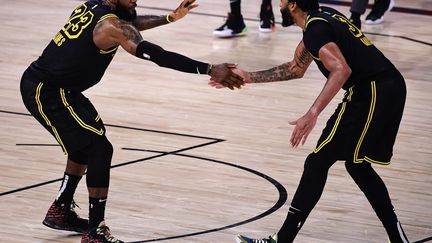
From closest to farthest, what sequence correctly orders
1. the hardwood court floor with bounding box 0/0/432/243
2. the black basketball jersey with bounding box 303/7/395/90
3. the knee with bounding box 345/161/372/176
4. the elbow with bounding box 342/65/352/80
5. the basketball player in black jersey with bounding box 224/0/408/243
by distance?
the elbow with bounding box 342/65/352/80 → the black basketball jersey with bounding box 303/7/395/90 → the basketball player in black jersey with bounding box 224/0/408/243 → the knee with bounding box 345/161/372/176 → the hardwood court floor with bounding box 0/0/432/243

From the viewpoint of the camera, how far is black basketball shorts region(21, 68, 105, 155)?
5680 millimetres

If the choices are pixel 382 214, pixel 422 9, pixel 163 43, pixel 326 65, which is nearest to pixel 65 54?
pixel 326 65

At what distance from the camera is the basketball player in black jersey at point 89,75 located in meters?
5.54

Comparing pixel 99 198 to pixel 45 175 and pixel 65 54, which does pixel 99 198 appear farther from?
pixel 45 175

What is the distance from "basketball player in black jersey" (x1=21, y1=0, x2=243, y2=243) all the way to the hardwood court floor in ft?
1.80

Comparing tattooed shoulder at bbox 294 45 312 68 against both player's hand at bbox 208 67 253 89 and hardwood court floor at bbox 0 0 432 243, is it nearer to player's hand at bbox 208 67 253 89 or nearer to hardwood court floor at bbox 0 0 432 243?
player's hand at bbox 208 67 253 89

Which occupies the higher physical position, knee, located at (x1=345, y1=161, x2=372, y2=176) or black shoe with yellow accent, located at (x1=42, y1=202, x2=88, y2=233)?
knee, located at (x1=345, y1=161, x2=372, y2=176)

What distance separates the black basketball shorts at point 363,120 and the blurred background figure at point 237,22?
7109 millimetres

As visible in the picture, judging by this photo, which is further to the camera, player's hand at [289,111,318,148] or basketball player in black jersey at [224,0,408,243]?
basketball player in black jersey at [224,0,408,243]

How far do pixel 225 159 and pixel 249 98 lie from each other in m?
2.14

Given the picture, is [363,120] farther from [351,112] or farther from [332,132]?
[332,132]

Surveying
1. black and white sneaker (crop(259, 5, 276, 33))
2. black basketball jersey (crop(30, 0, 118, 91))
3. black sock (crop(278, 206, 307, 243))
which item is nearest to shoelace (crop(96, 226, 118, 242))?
black basketball jersey (crop(30, 0, 118, 91))

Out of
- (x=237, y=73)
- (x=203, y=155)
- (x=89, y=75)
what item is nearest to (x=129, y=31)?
(x=89, y=75)

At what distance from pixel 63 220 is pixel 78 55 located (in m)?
1.08
